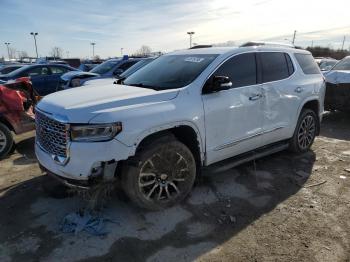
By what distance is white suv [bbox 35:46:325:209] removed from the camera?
339 centimetres

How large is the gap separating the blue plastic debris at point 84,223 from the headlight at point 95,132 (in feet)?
3.21

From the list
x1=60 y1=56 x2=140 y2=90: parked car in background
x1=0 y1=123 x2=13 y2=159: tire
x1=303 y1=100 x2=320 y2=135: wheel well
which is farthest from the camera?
x1=60 y1=56 x2=140 y2=90: parked car in background

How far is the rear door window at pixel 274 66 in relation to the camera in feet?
16.5

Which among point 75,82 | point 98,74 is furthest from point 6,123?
point 98,74

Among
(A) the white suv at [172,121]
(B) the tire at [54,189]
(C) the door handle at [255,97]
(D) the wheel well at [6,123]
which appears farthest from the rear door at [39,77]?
(C) the door handle at [255,97]

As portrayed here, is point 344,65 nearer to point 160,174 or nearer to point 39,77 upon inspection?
point 160,174

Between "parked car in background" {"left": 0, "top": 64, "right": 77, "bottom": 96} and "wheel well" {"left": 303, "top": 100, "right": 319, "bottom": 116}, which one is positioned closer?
"wheel well" {"left": 303, "top": 100, "right": 319, "bottom": 116}

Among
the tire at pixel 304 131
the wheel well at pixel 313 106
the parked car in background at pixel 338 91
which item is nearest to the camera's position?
the tire at pixel 304 131

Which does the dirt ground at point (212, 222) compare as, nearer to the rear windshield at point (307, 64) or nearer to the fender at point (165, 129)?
the fender at point (165, 129)

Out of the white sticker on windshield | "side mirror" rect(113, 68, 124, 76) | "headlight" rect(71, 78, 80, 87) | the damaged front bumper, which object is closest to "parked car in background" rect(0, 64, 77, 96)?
"side mirror" rect(113, 68, 124, 76)

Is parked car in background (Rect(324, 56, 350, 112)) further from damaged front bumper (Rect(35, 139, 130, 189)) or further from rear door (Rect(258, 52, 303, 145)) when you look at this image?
damaged front bumper (Rect(35, 139, 130, 189))

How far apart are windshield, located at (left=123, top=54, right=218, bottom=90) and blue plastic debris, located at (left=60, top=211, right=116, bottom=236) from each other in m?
1.70

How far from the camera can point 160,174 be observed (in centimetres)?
388

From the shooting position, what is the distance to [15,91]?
21.5 feet
